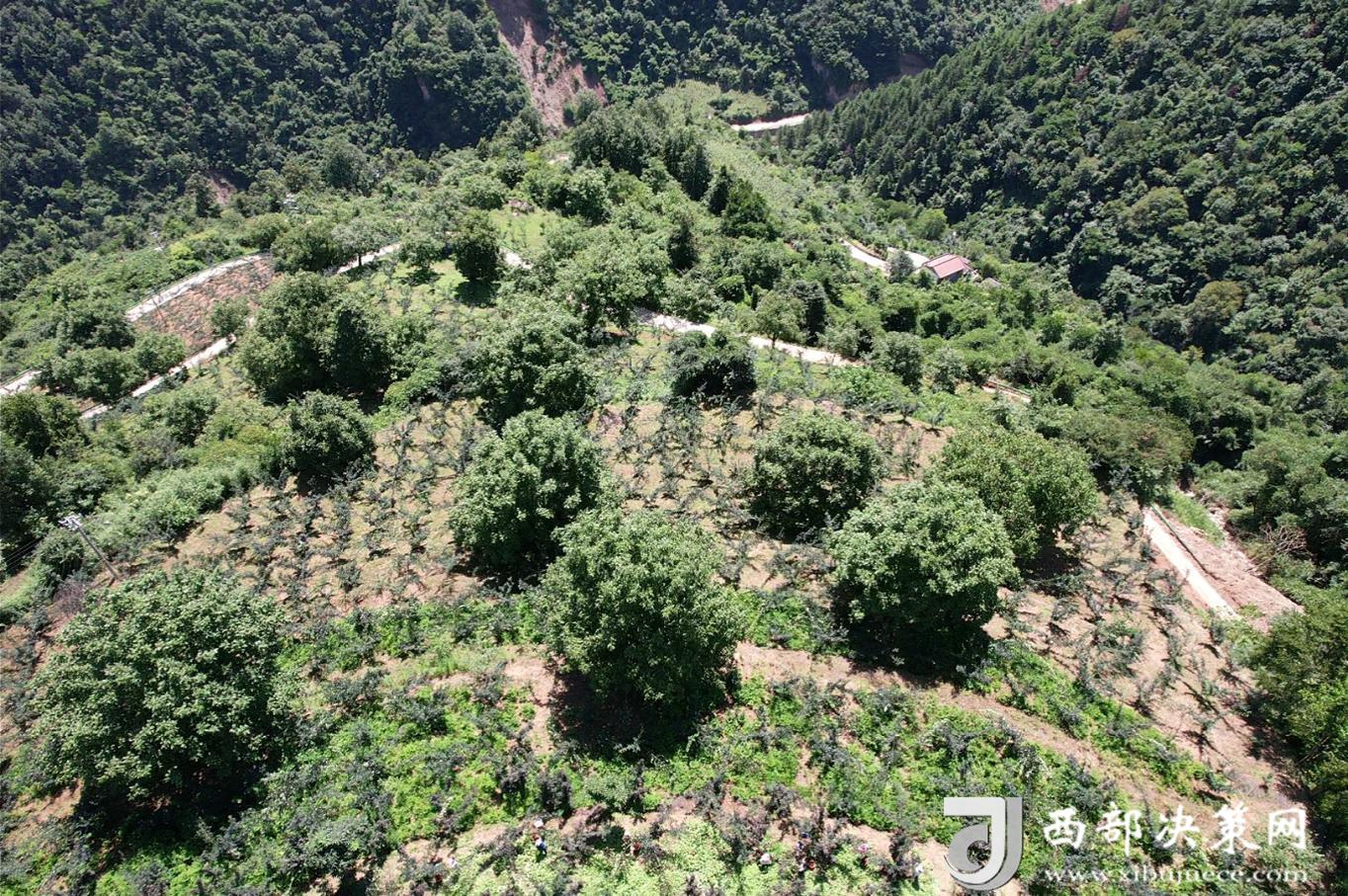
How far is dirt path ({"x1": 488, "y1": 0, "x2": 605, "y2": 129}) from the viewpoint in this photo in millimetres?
146500

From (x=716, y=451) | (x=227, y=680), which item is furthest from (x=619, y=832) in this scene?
(x=716, y=451)

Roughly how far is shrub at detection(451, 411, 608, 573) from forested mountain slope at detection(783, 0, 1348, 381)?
83.8m

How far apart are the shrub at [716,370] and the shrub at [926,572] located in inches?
536

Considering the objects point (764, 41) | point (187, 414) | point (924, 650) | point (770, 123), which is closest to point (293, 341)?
point (187, 414)

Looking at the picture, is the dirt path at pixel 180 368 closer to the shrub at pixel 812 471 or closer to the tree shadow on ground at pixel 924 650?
the shrub at pixel 812 471

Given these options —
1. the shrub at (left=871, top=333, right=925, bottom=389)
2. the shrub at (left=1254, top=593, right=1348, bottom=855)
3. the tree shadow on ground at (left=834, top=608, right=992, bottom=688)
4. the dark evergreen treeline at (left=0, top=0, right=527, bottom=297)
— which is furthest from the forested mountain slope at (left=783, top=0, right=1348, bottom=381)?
the dark evergreen treeline at (left=0, top=0, right=527, bottom=297)

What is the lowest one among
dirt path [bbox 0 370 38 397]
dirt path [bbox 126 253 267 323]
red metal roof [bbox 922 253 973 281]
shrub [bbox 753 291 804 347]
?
dirt path [bbox 0 370 38 397]

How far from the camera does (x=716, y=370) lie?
35781mm

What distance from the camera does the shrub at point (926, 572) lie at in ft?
71.9

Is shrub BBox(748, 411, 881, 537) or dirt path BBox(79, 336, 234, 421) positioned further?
dirt path BBox(79, 336, 234, 421)

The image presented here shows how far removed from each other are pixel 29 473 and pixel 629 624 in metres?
34.9

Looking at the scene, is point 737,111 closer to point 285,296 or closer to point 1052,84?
point 1052,84

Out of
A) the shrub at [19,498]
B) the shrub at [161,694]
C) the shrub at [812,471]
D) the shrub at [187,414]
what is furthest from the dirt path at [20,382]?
the shrub at [812,471]

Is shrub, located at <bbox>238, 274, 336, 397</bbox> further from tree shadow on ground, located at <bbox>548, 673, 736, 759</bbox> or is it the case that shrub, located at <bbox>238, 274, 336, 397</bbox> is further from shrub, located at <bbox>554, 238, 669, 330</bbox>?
tree shadow on ground, located at <bbox>548, 673, 736, 759</bbox>
